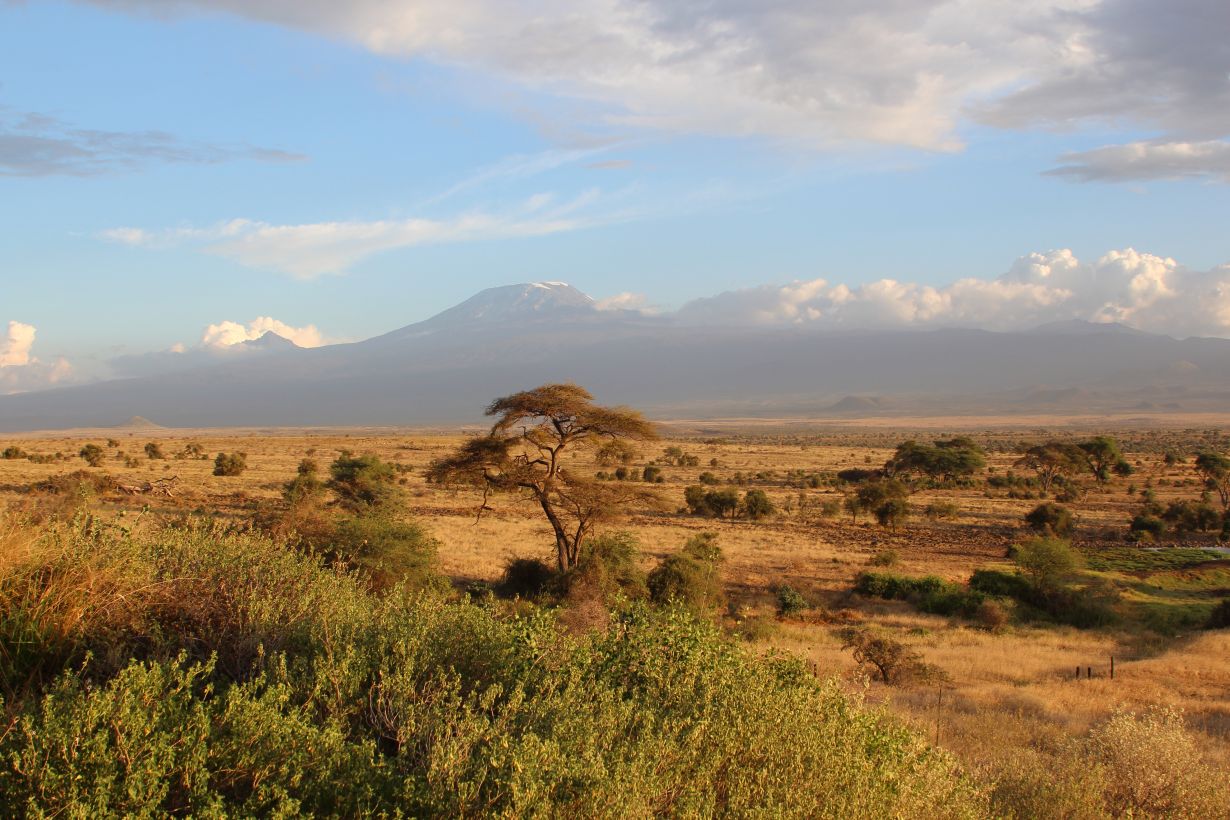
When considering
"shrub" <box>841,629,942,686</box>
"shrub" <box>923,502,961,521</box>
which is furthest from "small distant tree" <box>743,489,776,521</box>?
"shrub" <box>841,629,942,686</box>

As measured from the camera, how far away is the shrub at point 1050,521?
117 ft

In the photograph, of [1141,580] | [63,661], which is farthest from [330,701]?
[1141,580]

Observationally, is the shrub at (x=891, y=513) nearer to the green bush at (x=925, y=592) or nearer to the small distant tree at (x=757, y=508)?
the small distant tree at (x=757, y=508)

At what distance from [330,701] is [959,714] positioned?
1033 cm

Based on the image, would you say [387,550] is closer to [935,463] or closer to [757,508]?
[757,508]

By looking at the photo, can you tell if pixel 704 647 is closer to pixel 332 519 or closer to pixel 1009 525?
pixel 332 519

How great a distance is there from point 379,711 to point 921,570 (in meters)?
25.9

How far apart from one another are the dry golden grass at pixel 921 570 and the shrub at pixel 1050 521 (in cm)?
102

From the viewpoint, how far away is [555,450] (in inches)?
790

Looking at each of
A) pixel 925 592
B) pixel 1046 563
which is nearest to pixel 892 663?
pixel 925 592

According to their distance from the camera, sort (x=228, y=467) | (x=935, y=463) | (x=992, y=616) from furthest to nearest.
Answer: (x=935, y=463), (x=228, y=467), (x=992, y=616)

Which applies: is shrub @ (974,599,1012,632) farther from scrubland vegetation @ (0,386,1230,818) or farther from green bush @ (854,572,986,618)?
scrubland vegetation @ (0,386,1230,818)

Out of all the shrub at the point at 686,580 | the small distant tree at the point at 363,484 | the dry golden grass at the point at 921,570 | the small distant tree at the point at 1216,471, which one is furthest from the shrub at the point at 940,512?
the small distant tree at the point at 363,484

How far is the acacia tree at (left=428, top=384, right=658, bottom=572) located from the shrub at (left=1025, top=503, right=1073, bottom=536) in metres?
23.0
